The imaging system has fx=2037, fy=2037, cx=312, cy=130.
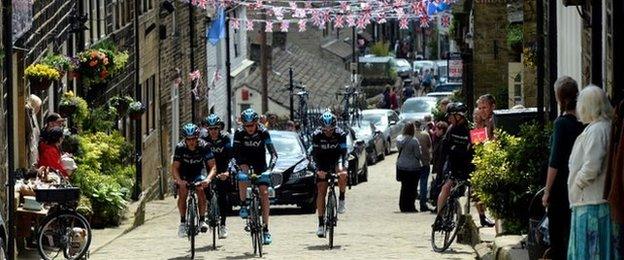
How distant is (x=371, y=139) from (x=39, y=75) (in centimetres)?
2973

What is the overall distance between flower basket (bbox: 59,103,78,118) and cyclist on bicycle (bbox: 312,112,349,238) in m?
6.56

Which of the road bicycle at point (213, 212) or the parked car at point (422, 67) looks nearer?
the road bicycle at point (213, 212)

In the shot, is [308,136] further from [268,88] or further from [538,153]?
[538,153]

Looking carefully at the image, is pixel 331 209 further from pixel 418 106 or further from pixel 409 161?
pixel 418 106

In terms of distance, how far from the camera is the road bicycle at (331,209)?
2320cm

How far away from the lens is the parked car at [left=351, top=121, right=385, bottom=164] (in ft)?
181

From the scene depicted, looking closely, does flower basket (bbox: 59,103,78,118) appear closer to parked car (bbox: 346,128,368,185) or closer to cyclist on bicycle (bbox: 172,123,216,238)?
cyclist on bicycle (bbox: 172,123,216,238)

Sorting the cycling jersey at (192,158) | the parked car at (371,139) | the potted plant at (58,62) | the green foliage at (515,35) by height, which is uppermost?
the green foliage at (515,35)

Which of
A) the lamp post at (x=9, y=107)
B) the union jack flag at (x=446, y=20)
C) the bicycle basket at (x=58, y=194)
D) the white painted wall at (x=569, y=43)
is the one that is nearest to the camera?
the lamp post at (x=9, y=107)

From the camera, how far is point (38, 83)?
26.4 m

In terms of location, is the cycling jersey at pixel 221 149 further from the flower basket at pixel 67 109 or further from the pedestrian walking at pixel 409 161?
the pedestrian walking at pixel 409 161

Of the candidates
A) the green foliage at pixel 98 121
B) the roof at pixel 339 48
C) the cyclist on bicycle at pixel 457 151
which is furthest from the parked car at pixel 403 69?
the cyclist on bicycle at pixel 457 151

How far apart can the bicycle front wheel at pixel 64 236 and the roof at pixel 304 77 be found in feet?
149

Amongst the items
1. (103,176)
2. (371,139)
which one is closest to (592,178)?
(103,176)
